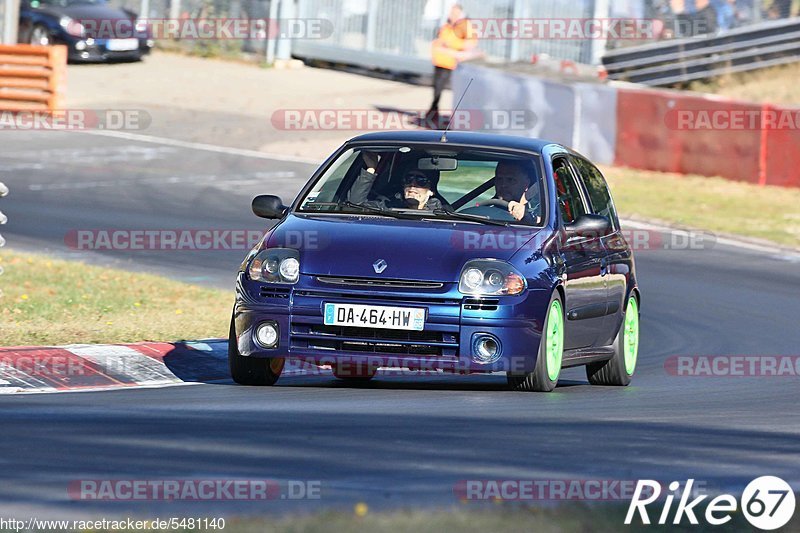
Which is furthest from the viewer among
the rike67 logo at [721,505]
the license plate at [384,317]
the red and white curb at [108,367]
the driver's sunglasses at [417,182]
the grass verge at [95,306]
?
the grass verge at [95,306]

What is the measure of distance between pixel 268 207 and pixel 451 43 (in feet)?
65.8

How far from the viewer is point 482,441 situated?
7637 mm

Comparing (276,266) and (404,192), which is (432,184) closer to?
(404,192)

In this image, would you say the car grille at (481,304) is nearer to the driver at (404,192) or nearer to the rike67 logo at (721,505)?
the driver at (404,192)

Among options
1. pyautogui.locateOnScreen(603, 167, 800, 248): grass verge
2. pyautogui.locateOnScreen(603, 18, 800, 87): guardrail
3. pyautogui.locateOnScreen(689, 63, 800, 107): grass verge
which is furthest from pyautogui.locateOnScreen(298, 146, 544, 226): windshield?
pyautogui.locateOnScreen(603, 18, 800, 87): guardrail

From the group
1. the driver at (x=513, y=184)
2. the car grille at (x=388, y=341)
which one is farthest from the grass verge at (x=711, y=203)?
the car grille at (x=388, y=341)

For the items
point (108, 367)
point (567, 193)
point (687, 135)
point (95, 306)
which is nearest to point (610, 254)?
point (567, 193)

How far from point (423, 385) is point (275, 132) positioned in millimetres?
19413

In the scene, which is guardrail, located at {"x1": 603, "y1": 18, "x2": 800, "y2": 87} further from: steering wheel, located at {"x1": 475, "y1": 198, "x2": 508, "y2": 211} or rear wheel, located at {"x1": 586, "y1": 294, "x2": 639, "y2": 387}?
steering wheel, located at {"x1": 475, "y1": 198, "x2": 508, "y2": 211}

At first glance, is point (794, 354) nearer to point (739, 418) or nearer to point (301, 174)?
point (739, 418)

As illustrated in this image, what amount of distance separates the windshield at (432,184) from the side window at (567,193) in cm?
23

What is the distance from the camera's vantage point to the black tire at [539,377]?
9391 mm

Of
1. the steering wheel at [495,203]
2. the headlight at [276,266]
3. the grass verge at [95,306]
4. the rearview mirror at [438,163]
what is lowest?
the grass verge at [95,306]

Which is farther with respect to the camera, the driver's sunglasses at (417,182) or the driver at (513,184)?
the driver's sunglasses at (417,182)
